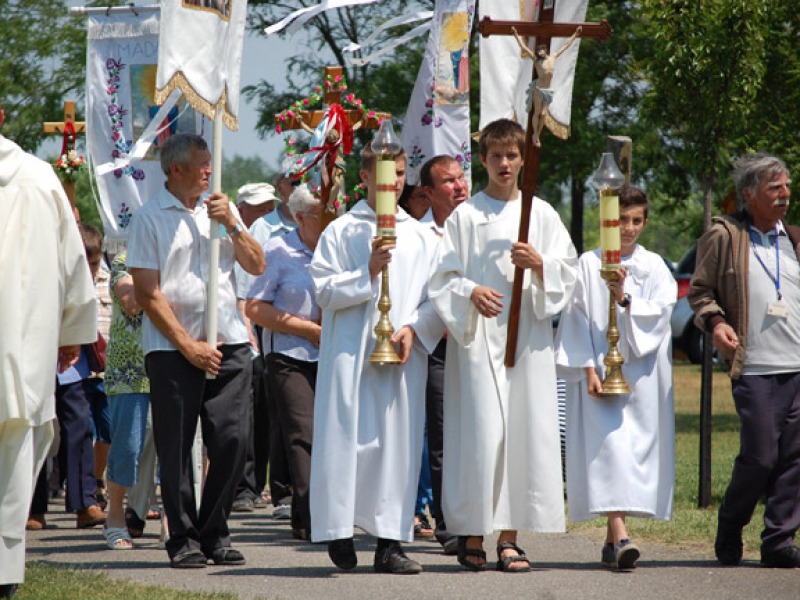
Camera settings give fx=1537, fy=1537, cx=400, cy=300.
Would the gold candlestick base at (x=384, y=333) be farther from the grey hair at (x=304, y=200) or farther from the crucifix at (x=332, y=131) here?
the grey hair at (x=304, y=200)

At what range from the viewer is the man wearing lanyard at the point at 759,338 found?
834 centimetres

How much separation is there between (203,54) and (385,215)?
1433 millimetres

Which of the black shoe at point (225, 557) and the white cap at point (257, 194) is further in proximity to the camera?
the white cap at point (257, 194)

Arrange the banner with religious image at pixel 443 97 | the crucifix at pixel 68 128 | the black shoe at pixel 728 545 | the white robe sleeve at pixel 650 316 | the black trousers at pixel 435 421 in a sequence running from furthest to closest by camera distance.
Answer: the crucifix at pixel 68 128, the banner with religious image at pixel 443 97, the black trousers at pixel 435 421, the white robe sleeve at pixel 650 316, the black shoe at pixel 728 545

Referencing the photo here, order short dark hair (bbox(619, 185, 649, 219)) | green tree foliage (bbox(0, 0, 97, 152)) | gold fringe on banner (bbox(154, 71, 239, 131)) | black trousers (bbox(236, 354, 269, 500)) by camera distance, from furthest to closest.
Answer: green tree foliage (bbox(0, 0, 97, 152))
black trousers (bbox(236, 354, 269, 500))
short dark hair (bbox(619, 185, 649, 219))
gold fringe on banner (bbox(154, 71, 239, 131))

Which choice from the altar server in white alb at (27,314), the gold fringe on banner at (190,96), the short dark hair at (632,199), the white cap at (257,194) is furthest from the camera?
the white cap at (257,194)

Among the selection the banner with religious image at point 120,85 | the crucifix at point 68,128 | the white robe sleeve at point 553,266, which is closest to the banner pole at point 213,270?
the white robe sleeve at point 553,266

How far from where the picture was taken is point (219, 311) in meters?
8.40

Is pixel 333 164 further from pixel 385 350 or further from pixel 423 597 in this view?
pixel 423 597

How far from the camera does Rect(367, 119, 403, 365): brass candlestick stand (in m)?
7.96

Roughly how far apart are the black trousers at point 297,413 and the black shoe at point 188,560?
97 cm

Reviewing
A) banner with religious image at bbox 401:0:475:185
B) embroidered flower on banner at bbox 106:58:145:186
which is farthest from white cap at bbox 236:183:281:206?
banner with religious image at bbox 401:0:475:185

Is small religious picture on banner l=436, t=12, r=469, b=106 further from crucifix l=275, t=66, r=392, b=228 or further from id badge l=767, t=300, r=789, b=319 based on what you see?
id badge l=767, t=300, r=789, b=319

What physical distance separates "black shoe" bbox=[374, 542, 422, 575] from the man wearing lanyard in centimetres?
174
